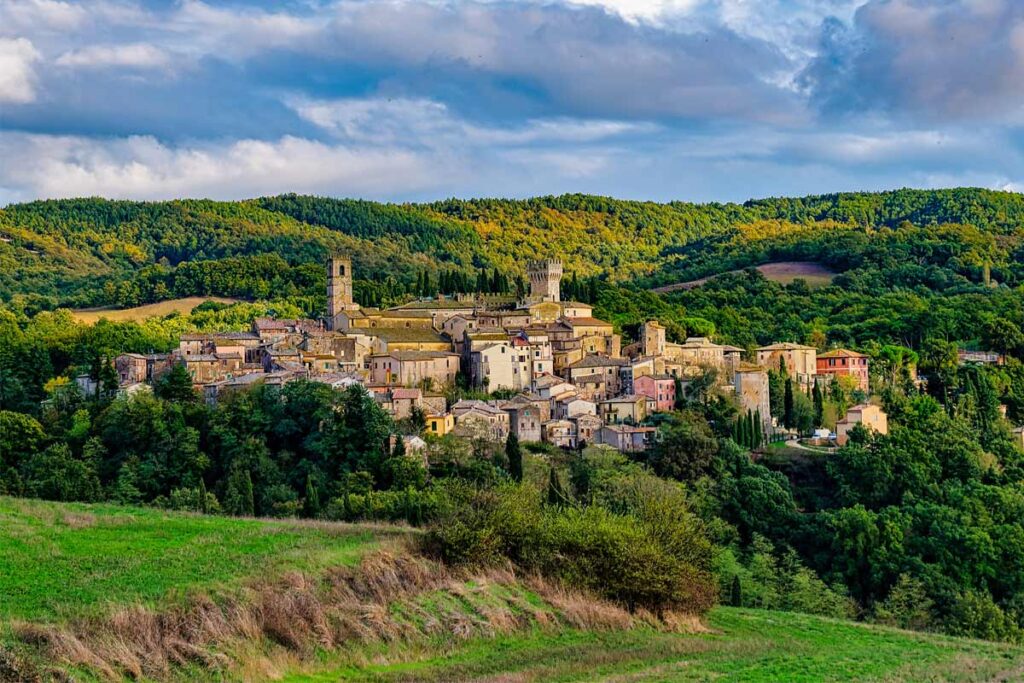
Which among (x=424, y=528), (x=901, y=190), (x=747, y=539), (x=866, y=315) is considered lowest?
(x=747, y=539)

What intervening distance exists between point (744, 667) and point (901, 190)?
143 meters

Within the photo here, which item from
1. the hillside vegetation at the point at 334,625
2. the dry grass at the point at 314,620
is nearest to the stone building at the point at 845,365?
the hillside vegetation at the point at 334,625

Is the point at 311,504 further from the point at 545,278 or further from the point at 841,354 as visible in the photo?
the point at 841,354

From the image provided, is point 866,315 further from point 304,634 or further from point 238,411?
point 304,634

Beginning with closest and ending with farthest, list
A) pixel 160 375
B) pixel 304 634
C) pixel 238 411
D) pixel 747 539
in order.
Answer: pixel 304 634, pixel 747 539, pixel 238 411, pixel 160 375

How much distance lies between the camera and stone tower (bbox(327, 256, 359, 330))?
62219 mm

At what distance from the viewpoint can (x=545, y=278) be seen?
65.5 meters

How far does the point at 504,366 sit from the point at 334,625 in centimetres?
3246

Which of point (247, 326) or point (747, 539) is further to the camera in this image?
point (247, 326)

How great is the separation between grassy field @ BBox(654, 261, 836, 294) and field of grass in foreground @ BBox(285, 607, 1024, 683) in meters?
Answer: 63.7

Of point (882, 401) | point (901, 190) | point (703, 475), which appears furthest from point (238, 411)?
point (901, 190)

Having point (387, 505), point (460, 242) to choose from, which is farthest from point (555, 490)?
point (460, 242)

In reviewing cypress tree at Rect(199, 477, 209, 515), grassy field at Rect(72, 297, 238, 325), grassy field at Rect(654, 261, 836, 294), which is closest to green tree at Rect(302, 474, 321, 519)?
cypress tree at Rect(199, 477, 209, 515)

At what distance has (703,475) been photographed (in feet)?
151
